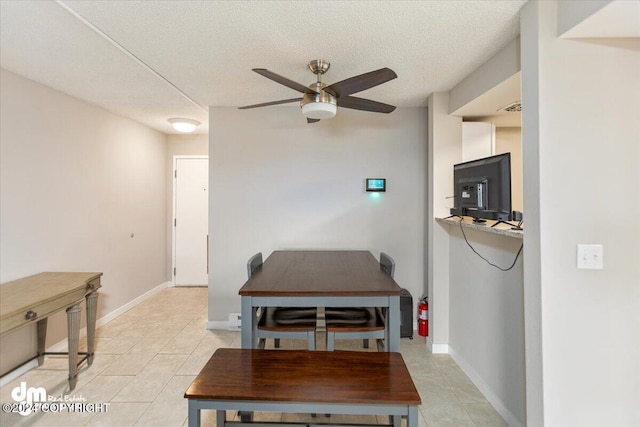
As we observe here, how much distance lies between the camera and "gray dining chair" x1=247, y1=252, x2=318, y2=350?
194 cm

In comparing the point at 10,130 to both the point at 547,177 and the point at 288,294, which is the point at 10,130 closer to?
the point at 288,294

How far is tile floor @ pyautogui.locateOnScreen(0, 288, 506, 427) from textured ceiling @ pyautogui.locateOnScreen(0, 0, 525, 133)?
2.43 m

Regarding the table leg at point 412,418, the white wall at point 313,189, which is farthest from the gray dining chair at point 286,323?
the white wall at point 313,189

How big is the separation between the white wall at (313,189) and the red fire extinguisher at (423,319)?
245mm

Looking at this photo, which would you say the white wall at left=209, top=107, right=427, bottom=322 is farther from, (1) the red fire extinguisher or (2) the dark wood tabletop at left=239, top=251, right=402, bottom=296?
(2) the dark wood tabletop at left=239, top=251, right=402, bottom=296

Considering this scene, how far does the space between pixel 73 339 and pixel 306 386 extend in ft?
6.66

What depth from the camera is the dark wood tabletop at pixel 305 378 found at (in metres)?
1.27

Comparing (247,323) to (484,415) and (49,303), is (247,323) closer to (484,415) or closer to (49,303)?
(49,303)

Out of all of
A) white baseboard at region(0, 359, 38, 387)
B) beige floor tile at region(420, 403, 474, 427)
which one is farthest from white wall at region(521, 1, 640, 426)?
white baseboard at region(0, 359, 38, 387)

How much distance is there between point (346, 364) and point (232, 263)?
6.96 ft

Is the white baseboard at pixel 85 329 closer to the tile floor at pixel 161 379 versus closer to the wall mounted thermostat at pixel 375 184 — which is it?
the tile floor at pixel 161 379

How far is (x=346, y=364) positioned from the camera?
152 centimetres

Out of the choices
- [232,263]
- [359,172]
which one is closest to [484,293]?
[359,172]

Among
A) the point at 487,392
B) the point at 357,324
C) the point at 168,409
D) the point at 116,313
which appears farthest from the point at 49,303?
the point at 487,392
